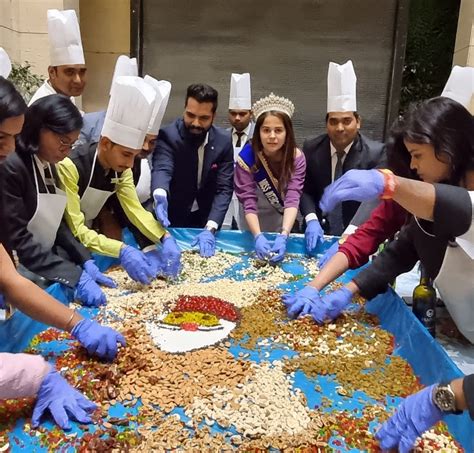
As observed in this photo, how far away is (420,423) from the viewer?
1034 mm

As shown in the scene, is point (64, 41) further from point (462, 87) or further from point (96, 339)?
point (462, 87)

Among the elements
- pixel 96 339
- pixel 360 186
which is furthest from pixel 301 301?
pixel 96 339

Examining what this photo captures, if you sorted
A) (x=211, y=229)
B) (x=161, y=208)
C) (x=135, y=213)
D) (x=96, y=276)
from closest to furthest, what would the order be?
1. (x=96, y=276)
2. (x=135, y=213)
3. (x=161, y=208)
4. (x=211, y=229)

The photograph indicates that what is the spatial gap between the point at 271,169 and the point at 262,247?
0.47 meters

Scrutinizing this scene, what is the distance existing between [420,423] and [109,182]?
1646mm

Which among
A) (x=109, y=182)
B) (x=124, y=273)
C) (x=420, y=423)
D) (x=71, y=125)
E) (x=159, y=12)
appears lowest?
(x=124, y=273)

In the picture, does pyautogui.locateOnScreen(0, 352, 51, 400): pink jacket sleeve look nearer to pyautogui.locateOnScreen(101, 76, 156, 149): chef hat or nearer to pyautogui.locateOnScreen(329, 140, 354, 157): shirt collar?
pyautogui.locateOnScreen(101, 76, 156, 149): chef hat

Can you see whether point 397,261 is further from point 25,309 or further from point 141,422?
point 25,309

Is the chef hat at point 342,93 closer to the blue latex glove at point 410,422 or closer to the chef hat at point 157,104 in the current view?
the chef hat at point 157,104

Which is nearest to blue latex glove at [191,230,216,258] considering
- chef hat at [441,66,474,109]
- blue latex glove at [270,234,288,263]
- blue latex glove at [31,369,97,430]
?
blue latex glove at [270,234,288,263]

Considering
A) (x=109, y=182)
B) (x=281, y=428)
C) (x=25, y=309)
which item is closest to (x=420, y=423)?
(x=281, y=428)

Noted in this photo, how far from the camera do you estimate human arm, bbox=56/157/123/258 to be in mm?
2043

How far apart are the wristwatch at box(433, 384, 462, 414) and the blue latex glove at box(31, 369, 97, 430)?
77 cm

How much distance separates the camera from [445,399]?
0.97m
